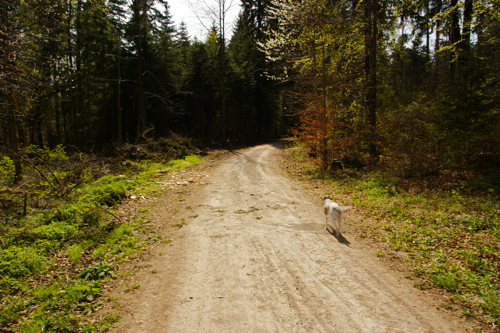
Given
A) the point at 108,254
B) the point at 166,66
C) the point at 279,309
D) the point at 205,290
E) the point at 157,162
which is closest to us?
the point at 279,309

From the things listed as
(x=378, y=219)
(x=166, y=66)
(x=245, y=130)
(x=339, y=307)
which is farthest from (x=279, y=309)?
(x=245, y=130)

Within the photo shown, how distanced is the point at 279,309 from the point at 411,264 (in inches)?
118

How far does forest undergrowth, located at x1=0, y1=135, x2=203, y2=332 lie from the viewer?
3814 millimetres

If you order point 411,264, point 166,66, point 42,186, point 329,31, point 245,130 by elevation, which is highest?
point 166,66

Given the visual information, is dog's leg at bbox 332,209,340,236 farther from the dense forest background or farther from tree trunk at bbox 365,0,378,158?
tree trunk at bbox 365,0,378,158

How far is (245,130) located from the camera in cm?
4134

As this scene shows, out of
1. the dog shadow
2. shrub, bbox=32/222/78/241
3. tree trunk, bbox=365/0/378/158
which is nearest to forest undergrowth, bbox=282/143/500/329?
the dog shadow

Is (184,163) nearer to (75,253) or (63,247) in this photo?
(63,247)

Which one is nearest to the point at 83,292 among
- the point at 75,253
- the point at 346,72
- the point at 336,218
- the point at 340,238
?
the point at 75,253

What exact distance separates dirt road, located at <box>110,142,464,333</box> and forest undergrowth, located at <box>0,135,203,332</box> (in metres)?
0.67

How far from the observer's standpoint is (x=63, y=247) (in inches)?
222

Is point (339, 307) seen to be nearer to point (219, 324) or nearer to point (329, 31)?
point (219, 324)

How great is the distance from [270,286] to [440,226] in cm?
492

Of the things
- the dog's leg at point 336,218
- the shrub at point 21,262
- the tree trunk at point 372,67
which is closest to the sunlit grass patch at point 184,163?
the shrub at point 21,262
